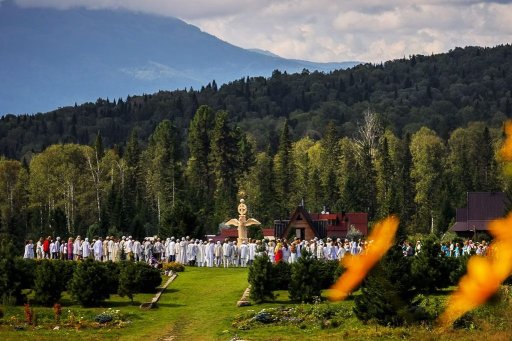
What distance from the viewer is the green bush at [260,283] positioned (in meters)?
30.8

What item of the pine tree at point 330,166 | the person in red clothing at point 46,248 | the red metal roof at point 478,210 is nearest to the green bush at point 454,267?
the person in red clothing at point 46,248

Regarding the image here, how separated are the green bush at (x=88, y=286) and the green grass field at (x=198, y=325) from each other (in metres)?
0.39

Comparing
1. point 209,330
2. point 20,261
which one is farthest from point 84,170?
point 209,330

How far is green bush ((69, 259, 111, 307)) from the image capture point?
31211 mm

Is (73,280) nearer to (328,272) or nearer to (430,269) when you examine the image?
(328,272)

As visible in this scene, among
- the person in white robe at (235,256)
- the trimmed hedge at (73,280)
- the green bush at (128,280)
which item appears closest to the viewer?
the trimmed hedge at (73,280)

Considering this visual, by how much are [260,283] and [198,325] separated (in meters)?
3.86

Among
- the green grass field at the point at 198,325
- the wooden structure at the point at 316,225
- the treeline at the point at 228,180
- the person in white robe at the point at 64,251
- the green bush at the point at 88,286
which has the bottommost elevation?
the green grass field at the point at 198,325

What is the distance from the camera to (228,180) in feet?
311

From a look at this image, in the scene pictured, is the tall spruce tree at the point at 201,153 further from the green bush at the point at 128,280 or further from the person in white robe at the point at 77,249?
the green bush at the point at 128,280

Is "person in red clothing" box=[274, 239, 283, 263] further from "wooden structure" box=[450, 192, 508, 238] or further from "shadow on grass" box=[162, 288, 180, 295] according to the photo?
"wooden structure" box=[450, 192, 508, 238]

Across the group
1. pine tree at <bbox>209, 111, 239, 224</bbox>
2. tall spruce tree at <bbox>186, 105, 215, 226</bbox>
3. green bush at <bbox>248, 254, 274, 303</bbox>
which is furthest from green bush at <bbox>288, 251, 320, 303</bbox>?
tall spruce tree at <bbox>186, 105, 215, 226</bbox>

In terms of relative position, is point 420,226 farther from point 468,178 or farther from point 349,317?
point 349,317

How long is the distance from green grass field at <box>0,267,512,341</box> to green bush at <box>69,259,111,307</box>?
0.39 m
